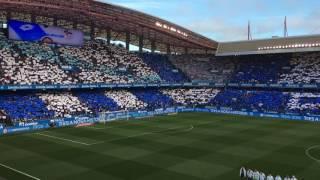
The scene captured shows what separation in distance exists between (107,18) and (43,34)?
1321 cm

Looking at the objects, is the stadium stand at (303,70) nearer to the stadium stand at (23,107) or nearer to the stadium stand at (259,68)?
the stadium stand at (259,68)

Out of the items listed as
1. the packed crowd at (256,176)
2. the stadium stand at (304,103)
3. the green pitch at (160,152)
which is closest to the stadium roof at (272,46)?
the stadium stand at (304,103)

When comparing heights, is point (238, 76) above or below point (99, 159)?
above

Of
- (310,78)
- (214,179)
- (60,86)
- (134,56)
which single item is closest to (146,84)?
(134,56)

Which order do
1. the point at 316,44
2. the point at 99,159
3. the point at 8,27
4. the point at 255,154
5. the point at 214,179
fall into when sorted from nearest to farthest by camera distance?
1. the point at 214,179
2. the point at 99,159
3. the point at 255,154
4. the point at 8,27
5. the point at 316,44

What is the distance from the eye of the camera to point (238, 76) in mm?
82250

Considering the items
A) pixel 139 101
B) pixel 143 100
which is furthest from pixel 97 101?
pixel 143 100

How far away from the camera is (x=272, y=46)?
73750 millimetres

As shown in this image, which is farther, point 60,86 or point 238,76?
point 238,76

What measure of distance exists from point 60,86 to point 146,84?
19420mm

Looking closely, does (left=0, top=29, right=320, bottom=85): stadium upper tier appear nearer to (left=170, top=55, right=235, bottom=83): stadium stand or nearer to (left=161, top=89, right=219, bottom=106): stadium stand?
(left=170, top=55, right=235, bottom=83): stadium stand

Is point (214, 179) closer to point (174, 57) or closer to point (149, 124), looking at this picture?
point (149, 124)

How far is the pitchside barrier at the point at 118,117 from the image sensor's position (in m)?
47.1

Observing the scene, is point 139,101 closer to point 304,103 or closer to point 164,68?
point 164,68
